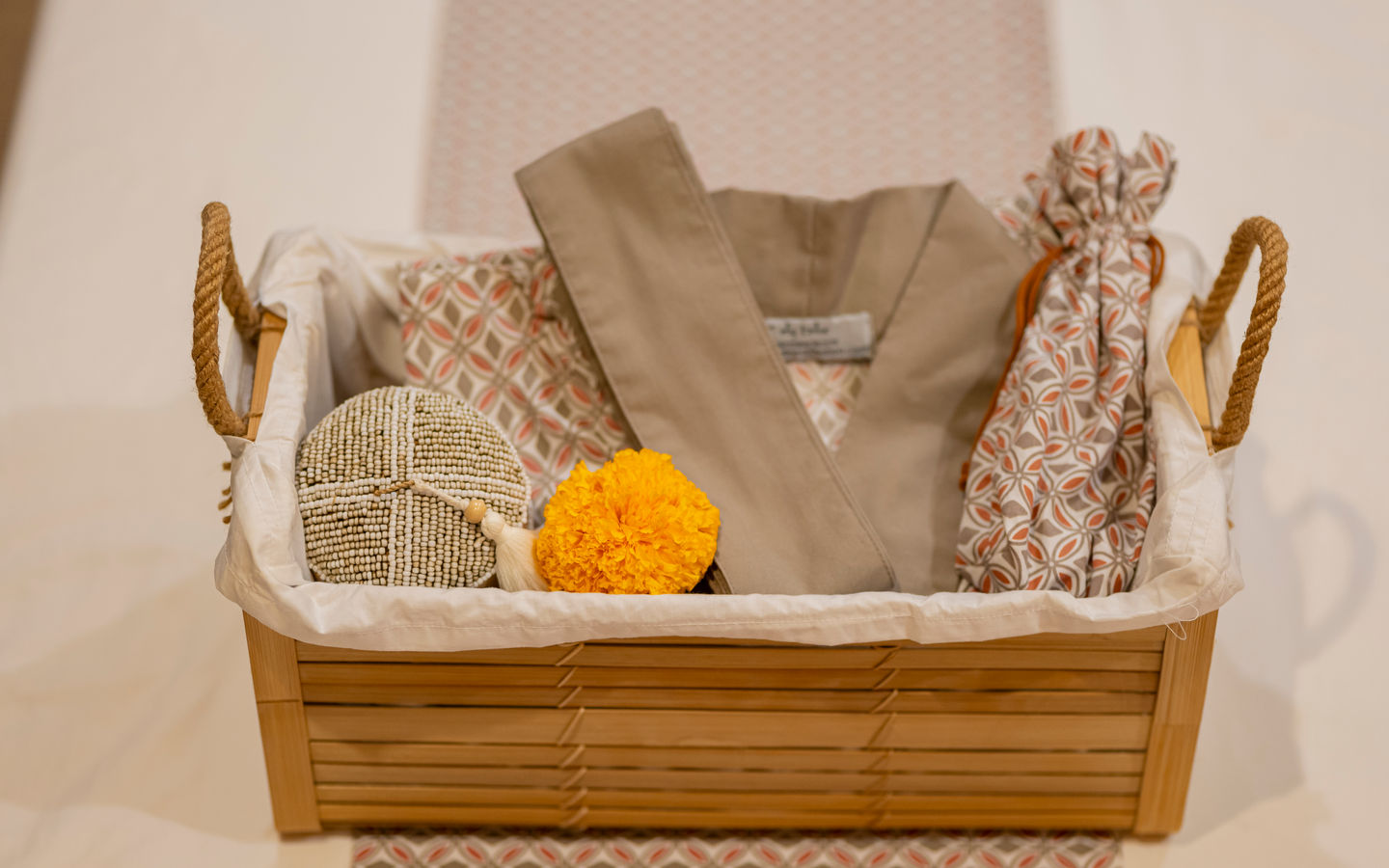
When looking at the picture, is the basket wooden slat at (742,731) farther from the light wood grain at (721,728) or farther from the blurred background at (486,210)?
the blurred background at (486,210)

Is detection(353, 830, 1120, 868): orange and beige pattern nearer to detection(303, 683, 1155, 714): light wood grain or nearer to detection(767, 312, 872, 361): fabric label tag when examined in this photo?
detection(303, 683, 1155, 714): light wood grain

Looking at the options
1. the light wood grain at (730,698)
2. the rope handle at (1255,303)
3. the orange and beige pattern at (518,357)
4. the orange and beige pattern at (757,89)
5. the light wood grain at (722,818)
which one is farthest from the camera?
the orange and beige pattern at (757,89)

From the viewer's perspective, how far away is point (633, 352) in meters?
1.46

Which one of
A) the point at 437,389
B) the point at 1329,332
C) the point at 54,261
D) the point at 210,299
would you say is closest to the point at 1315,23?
the point at 1329,332

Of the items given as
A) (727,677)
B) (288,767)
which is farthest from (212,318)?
(727,677)

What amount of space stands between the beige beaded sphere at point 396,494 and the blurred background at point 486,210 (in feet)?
1.17

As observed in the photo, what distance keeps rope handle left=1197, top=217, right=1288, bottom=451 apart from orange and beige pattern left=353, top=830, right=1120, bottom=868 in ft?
1.54

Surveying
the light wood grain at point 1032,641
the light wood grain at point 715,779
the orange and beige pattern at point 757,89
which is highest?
the orange and beige pattern at point 757,89

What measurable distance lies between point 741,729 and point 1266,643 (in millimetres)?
713

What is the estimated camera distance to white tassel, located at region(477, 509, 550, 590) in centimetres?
125

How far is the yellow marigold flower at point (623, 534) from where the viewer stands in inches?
47.5

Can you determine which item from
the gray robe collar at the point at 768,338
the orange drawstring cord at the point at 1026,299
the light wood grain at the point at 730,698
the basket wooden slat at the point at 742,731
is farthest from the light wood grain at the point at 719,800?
the orange drawstring cord at the point at 1026,299

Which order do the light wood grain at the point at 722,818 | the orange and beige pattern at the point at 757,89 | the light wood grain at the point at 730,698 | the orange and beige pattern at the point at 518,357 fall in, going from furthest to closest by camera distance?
the orange and beige pattern at the point at 757,89 < the orange and beige pattern at the point at 518,357 < the light wood grain at the point at 722,818 < the light wood grain at the point at 730,698

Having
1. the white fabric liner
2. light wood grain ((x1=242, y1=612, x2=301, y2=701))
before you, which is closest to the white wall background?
the white fabric liner
